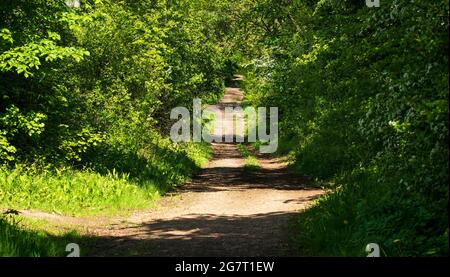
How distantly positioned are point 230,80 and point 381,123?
73.4m

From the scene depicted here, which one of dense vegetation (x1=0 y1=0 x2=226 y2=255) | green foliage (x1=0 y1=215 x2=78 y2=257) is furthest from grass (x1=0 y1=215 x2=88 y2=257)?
dense vegetation (x1=0 y1=0 x2=226 y2=255)

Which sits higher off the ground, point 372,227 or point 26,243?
point 372,227

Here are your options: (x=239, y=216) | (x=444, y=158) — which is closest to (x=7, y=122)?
(x=239, y=216)

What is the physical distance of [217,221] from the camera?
12.6 m

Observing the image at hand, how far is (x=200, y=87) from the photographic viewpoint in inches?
1171

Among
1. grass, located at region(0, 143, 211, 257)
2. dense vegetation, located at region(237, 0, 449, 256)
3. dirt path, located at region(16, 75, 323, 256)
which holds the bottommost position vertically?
dirt path, located at region(16, 75, 323, 256)

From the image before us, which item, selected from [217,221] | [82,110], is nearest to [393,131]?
[217,221]

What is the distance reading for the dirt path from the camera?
30.9 feet

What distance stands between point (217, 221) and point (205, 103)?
19.2 meters

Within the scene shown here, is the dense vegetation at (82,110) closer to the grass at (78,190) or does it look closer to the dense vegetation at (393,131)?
the grass at (78,190)

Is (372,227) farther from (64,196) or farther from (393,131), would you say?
(64,196)

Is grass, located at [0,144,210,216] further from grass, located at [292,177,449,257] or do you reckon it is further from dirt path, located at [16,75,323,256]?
grass, located at [292,177,449,257]

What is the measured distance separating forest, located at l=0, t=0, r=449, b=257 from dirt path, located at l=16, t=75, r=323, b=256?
10.7 inches

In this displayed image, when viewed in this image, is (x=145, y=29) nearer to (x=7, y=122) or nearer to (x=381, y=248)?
(x=7, y=122)
